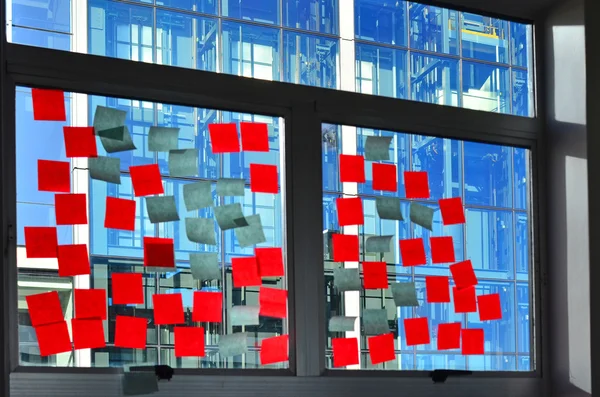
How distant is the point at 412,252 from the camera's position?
9.54 ft

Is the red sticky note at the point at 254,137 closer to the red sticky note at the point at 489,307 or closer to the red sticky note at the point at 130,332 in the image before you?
the red sticky note at the point at 130,332

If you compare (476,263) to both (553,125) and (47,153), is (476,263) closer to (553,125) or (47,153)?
(553,125)

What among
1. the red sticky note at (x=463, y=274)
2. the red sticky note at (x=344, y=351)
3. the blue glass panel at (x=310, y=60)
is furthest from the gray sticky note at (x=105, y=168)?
the red sticky note at (x=463, y=274)

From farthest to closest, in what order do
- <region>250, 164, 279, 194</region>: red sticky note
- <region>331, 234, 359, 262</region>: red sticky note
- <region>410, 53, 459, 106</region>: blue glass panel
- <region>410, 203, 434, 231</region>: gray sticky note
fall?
<region>410, 53, 459, 106</region>: blue glass panel, <region>410, 203, 434, 231</region>: gray sticky note, <region>331, 234, 359, 262</region>: red sticky note, <region>250, 164, 279, 194</region>: red sticky note

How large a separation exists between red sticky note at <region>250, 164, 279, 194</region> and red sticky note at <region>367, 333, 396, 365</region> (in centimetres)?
58

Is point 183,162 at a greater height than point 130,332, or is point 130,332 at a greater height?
point 183,162

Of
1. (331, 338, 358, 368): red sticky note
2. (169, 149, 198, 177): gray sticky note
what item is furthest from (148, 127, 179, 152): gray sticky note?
(331, 338, 358, 368): red sticky note

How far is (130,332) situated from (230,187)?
0.53 m

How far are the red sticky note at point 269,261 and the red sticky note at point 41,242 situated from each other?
61 centimetres

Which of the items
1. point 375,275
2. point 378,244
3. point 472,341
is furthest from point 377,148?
point 472,341

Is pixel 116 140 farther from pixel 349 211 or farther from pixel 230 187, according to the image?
pixel 349 211

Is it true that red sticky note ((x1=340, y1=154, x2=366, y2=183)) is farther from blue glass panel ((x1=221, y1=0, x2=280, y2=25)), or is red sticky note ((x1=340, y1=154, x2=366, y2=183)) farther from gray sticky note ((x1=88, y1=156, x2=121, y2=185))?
gray sticky note ((x1=88, y1=156, x2=121, y2=185))

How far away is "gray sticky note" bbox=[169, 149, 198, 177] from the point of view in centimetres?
262

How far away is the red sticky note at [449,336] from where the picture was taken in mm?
2932
